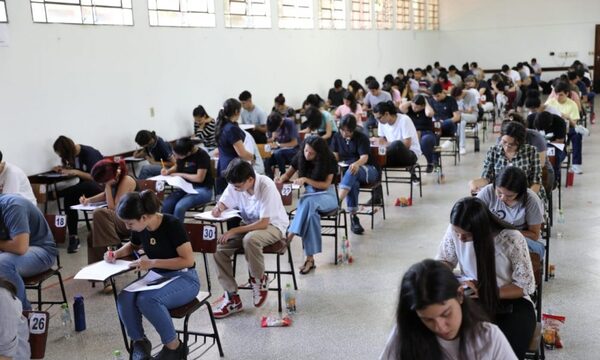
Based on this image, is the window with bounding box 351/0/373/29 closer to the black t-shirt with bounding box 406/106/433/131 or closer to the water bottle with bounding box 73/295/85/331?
the black t-shirt with bounding box 406/106/433/131

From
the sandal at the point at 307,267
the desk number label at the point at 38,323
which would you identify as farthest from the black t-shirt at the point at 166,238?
the sandal at the point at 307,267

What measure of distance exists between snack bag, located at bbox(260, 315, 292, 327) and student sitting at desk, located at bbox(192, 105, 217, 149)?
4678 mm

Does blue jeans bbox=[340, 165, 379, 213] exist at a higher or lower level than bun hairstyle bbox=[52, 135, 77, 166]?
lower

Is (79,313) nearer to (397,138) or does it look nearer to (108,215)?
(108,215)

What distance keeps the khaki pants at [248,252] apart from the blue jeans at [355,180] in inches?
68.9

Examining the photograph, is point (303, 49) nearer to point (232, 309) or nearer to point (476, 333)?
point (232, 309)

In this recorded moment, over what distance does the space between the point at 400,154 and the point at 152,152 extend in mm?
2935

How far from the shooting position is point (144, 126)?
7824 mm

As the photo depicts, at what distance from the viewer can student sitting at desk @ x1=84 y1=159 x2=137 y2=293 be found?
4.68 m

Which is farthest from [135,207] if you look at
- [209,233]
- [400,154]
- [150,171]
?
[150,171]

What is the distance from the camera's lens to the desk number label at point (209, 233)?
12.4 ft

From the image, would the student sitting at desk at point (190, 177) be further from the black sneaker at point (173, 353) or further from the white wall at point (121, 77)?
the black sneaker at point (173, 353)

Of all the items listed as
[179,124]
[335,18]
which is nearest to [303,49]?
[335,18]

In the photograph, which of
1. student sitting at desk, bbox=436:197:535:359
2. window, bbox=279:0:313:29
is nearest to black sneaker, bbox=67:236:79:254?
student sitting at desk, bbox=436:197:535:359
